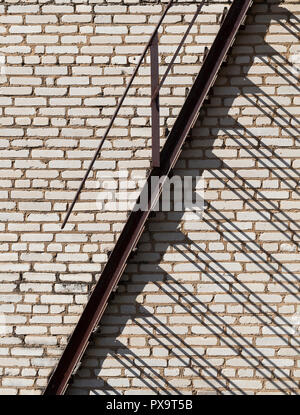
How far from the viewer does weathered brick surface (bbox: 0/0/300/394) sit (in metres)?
5.36

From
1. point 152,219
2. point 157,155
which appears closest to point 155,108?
point 157,155

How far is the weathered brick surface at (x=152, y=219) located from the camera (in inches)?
211

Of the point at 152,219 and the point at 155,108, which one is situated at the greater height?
the point at 155,108

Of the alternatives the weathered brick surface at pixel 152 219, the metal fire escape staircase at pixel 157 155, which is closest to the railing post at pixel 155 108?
the metal fire escape staircase at pixel 157 155

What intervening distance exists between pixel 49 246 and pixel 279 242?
1753mm

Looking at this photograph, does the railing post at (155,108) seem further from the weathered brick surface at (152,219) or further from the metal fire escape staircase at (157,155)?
the weathered brick surface at (152,219)

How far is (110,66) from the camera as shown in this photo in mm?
5508

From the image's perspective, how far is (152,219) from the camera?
5379mm

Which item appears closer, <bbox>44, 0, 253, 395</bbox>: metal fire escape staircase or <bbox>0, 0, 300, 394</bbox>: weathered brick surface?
<bbox>44, 0, 253, 395</bbox>: metal fire escape staircase

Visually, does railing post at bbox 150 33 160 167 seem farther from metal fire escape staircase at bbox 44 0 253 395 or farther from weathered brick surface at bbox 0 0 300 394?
weathered brick surface at bbox 0 0 300 394

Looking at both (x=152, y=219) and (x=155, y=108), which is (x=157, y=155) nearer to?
(x=155, y=108)

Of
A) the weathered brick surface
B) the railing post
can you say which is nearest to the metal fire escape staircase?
the railing post

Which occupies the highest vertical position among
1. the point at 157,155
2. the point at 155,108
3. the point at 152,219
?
the point at 155,108
